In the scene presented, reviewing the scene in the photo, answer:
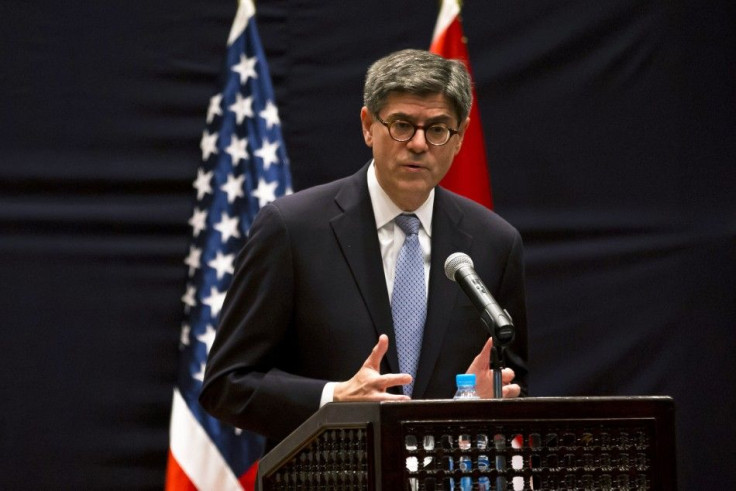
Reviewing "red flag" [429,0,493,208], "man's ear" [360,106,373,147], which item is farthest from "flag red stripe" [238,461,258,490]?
"man's ear" [360,106,373,147]

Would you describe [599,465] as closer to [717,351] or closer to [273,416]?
[273,416]

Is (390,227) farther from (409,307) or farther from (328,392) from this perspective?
(328,392)

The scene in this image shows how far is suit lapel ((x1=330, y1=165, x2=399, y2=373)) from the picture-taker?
2.53 m

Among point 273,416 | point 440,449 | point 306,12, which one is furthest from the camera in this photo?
point 306,12

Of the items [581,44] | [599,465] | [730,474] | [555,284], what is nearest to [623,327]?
[555,284]

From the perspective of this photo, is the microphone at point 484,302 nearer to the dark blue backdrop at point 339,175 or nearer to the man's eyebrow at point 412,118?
the man's eyebrow at point 412,118

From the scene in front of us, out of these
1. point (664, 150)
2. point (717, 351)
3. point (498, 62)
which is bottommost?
point (717, 351)

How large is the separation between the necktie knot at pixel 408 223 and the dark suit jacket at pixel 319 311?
5cm

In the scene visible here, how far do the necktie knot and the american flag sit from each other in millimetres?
1319

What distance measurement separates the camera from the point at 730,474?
172 inches

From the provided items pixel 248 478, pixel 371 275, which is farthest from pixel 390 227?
pixel 248 478

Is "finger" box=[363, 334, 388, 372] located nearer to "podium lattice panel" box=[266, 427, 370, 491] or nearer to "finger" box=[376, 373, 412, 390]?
"finger" box=[376, 373, 412, 390]

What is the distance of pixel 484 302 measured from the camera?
1.88 meters

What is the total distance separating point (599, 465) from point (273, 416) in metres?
0.92
